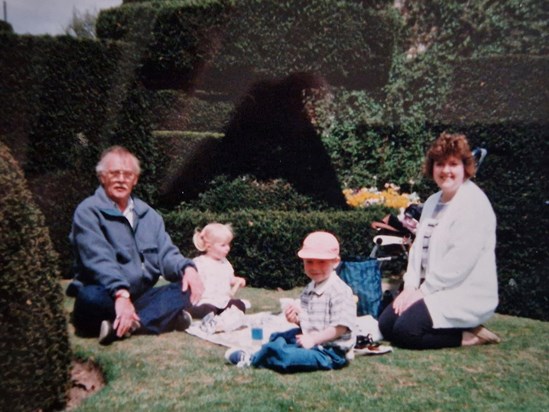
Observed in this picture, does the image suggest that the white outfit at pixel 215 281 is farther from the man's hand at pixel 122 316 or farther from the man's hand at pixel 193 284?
the man's hand at pixel 122 316

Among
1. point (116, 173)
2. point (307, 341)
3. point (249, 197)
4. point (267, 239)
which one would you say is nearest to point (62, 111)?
point (267, 239)

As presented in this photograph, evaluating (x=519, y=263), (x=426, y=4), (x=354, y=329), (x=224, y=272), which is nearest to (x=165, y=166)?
(x=224, y=272)

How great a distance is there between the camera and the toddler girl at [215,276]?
6328 mm

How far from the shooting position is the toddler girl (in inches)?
249

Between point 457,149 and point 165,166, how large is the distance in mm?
5577

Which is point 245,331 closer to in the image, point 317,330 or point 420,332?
point 317,330

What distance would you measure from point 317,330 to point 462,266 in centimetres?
133

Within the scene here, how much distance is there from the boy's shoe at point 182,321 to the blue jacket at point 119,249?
311 mm

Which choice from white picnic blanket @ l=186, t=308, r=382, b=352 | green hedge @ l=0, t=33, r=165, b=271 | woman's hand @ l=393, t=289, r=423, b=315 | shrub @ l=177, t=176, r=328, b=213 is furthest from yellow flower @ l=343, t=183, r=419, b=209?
woman's hand @ l=393, t=289, r=423, b=315

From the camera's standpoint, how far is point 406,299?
5441mm

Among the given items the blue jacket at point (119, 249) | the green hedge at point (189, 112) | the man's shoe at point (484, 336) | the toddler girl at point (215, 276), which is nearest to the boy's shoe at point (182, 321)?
the blue jacket at point (119, 249)

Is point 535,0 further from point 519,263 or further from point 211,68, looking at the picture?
point 519,263

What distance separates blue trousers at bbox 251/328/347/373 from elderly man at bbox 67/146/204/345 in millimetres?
1072

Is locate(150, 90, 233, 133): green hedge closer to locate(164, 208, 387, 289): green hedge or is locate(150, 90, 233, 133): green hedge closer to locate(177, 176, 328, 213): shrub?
locate(177, 176, 328, 213): shrub
